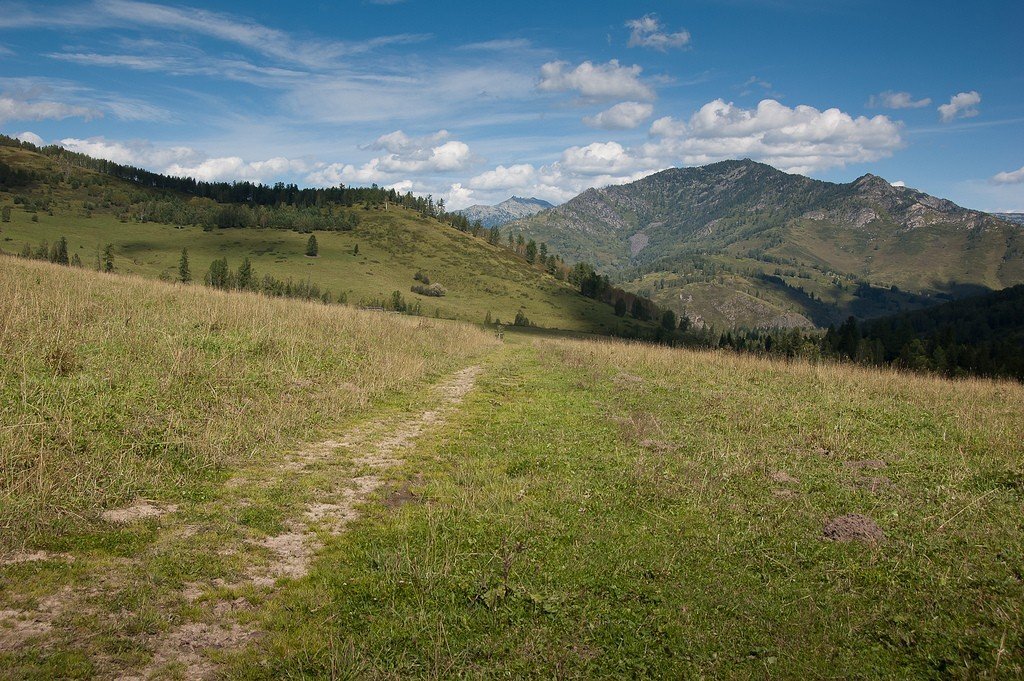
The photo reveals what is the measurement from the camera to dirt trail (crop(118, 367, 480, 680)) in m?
4.76

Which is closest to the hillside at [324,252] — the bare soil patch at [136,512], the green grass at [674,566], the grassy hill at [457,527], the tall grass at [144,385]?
the tall grass at [144,385]

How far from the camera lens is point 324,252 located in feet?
511

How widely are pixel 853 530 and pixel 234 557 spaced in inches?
326

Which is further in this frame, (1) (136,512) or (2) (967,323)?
(2) (967,323)

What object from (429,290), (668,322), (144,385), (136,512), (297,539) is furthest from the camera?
(668,322)

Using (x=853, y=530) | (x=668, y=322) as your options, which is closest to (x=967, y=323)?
(x=668, y=322)

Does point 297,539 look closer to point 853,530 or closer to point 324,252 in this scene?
point 853,530

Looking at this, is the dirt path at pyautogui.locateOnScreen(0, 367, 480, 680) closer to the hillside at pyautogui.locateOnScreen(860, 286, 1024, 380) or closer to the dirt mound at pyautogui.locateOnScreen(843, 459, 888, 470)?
the dirt mound at pyautogui.locateOnScreen(843, 459, 888, 470)

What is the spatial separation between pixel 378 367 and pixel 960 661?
1604cm

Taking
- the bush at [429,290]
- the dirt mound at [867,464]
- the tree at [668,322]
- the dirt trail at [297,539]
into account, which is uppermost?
the bush at [429,290]

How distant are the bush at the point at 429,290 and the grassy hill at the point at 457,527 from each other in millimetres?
123309

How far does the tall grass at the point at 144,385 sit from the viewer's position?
7.50 metres

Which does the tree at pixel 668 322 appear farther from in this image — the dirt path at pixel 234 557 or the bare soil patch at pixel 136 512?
the bare soil patch at pixel 136 512

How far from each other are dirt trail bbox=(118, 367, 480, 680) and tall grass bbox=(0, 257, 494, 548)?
1.12 meters
